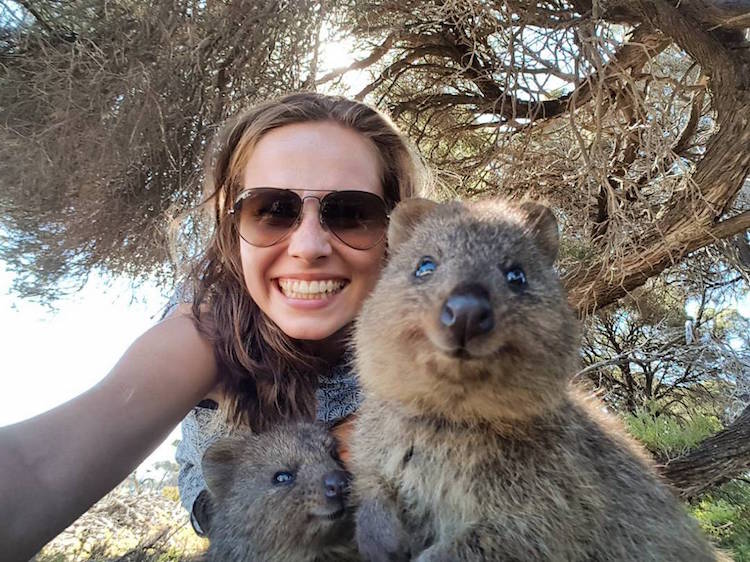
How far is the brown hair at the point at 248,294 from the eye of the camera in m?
2.82

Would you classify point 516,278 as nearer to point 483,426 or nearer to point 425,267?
point 425,267

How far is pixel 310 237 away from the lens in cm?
258

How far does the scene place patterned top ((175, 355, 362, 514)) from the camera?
3016 mm

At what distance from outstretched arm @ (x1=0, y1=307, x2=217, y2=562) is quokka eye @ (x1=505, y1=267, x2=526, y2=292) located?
158 cm

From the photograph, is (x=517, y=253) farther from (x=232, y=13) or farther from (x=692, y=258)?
(x=692, y=258)

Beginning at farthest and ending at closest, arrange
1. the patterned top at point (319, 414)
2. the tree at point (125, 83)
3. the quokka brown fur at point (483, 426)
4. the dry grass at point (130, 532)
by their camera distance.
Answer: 1. the tree at point (125, 83)
2. the dry grass at point (130, 532)
3. the patterned top at point (319, 414)
4. the quokka brown fur at point (483, 426)

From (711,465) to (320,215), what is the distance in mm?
4235

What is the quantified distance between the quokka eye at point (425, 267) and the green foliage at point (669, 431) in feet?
13.2

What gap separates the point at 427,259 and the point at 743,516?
13.5 ft

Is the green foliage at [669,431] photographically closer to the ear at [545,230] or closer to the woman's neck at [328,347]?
the woman's neck at [328,347]

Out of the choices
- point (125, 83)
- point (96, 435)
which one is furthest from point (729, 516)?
point (125, 83)

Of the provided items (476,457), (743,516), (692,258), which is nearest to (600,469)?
(476,457)

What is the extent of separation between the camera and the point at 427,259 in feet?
6.16

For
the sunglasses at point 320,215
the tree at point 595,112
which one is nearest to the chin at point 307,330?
the sunglasses at point 320,215
